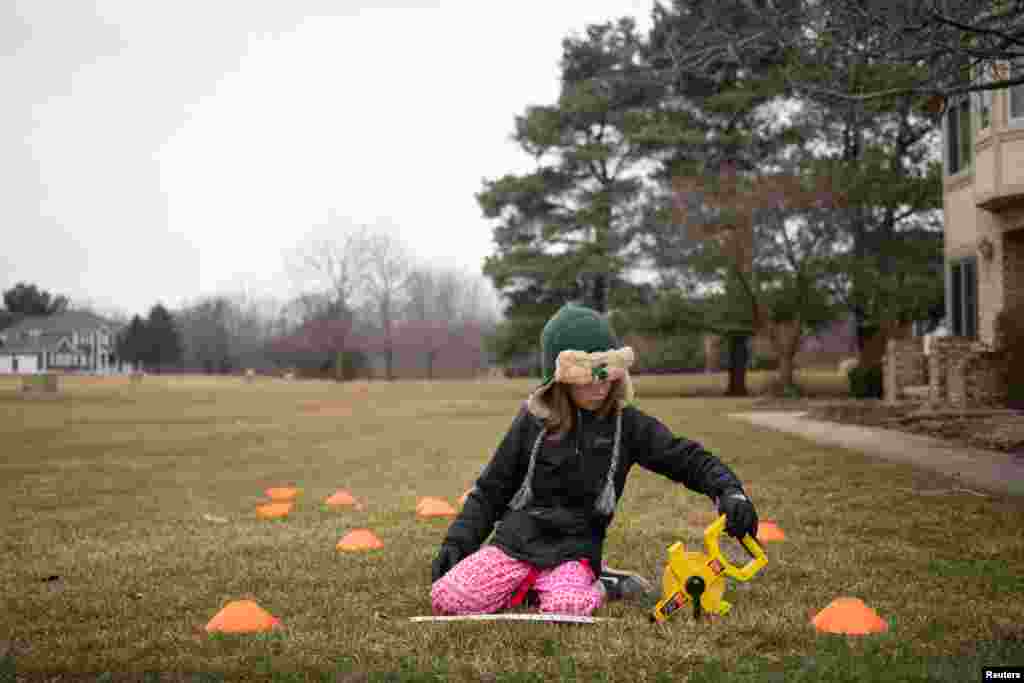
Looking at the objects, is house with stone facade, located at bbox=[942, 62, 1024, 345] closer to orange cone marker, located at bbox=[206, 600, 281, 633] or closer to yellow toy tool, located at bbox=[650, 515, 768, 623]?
yellow toy tool, located at bbox=[650, 515, 768, 623]

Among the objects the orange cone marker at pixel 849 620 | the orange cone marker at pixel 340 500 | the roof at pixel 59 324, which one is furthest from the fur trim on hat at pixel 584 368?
the roof at pixel 59 324

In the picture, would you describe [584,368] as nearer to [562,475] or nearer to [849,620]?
[562,475]

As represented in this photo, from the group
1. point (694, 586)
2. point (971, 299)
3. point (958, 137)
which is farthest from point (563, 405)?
point (958, 137)

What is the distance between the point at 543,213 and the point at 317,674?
119 feet

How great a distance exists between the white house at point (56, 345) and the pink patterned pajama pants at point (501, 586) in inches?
4114

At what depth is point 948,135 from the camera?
2034cm

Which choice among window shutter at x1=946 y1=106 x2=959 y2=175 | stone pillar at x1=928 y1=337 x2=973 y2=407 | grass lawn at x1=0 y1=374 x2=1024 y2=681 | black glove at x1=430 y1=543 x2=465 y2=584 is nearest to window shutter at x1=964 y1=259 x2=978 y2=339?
stone pillar at x1=928 y1=337 x2=973 y2=407

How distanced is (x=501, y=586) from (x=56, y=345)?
366 ft

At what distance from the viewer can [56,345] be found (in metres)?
105

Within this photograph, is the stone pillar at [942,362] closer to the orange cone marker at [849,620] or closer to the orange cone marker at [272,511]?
the orange cone marker at [272,511]

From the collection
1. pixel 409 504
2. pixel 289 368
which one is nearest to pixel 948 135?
pixel 409 504

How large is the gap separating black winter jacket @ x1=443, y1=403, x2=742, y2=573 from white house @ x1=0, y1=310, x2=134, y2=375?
342 feet

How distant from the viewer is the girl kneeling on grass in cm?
444

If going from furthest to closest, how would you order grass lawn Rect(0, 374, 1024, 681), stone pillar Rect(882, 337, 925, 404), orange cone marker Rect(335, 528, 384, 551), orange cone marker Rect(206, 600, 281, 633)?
stone pillar Rect(882, 337, 925, 404) → orange cone marker Rect(335, 528, 384, 551) → orange cone marker Rect(206, 600, 281, 633) → grass lawn Rect(0, 374, 1024, 681)
